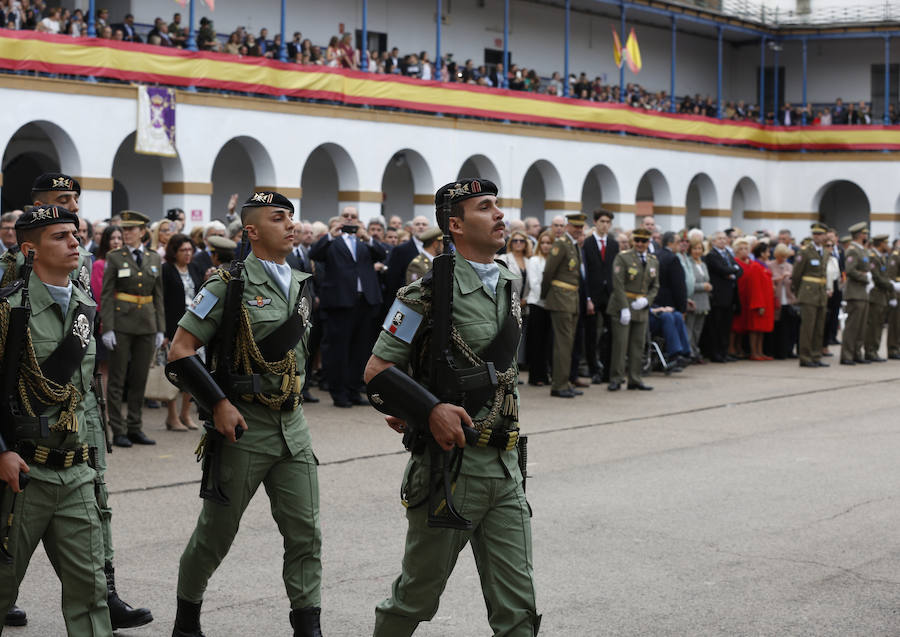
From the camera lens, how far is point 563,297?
47.5 feet

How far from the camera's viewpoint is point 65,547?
4.59m

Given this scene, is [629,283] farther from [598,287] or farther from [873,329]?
[873,329]

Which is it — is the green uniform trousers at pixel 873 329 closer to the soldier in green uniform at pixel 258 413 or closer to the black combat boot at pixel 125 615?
the soldier in green uniform at pixel 258 413

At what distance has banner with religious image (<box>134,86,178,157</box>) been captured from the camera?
25.0 meters

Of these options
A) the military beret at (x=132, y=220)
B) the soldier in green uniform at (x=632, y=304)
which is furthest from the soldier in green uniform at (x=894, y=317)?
the military beret at (x=132, y=220)

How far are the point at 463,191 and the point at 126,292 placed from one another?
661 cm

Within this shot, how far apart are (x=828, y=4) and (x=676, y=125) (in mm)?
13989

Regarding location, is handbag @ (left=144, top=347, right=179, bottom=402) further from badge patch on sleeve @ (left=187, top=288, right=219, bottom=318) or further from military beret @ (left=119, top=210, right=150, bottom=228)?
badge patch on sleeve @ (left=187, top=288, right=219, bottom=318)

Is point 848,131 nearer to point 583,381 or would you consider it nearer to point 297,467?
point 583,381

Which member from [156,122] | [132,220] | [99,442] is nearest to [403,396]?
[99,442]

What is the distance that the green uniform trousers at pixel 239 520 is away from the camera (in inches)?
209

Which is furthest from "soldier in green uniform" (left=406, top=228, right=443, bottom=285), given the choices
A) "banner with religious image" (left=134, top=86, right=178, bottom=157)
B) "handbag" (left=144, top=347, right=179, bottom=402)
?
"banner with religious image" (left=134, top=86, right=178, bottom=157)

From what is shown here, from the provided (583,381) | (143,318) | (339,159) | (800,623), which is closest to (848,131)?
(339,159)

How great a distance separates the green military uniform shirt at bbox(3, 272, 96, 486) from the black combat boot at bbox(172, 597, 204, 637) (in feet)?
2.83
